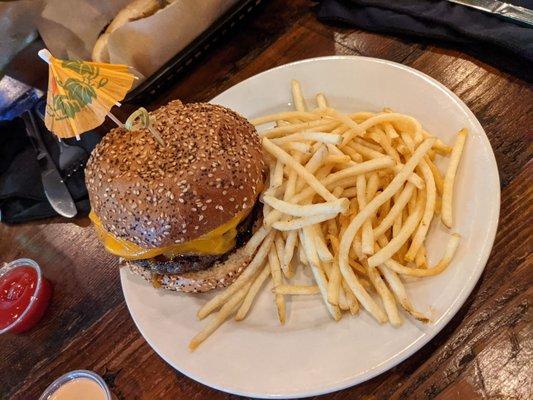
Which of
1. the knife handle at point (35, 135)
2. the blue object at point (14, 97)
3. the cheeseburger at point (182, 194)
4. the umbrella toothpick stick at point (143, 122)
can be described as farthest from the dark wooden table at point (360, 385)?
the umbrella toothpick stick at point (143, 122)

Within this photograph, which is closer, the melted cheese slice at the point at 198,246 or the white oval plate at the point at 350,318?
the white oval plate at the point at 350,318

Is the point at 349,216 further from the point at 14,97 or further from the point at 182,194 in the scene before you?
the point at 14,97

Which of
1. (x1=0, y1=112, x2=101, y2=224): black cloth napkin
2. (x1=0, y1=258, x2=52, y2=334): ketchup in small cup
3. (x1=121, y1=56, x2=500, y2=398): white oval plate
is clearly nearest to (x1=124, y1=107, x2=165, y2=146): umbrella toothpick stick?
(x1=121, y1=56, x2=500, y2=398): white oval plate

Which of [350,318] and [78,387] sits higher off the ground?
[350,318]

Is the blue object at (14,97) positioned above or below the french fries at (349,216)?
below

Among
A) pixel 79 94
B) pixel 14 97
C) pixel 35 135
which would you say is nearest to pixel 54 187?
pixel 35 135

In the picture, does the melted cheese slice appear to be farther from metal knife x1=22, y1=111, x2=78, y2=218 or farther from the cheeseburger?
metal knife x1=22, y1=111, x2=78, y2=218

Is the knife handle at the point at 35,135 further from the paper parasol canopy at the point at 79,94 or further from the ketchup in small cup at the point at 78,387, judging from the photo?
the ketchup in small cup at the point at 78,387
